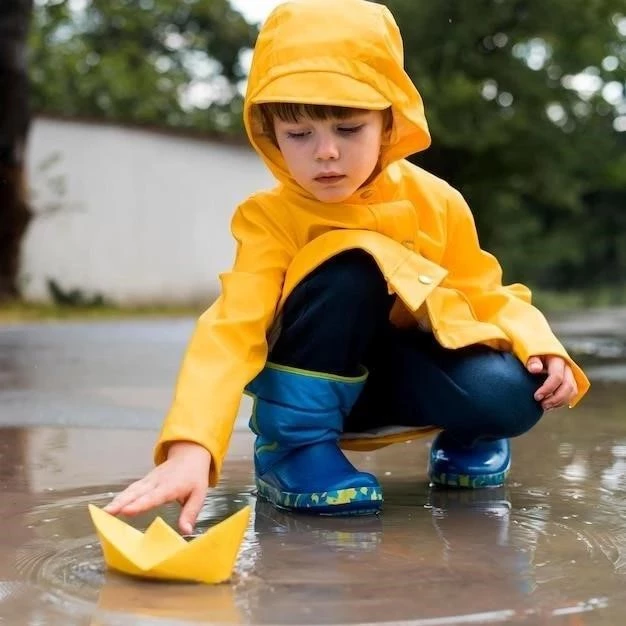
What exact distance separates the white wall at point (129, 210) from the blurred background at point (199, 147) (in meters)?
0.02

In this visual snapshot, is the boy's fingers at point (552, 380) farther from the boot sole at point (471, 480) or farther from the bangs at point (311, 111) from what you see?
the bangs at point (311, 111)

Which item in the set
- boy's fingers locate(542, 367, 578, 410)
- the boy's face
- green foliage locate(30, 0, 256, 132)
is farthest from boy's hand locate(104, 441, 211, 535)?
green foliage locate(30, 0, 256, 132)

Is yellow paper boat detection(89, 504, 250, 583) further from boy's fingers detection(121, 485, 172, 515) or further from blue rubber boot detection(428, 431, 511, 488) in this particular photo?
blue rubber boot detection(428, 431, 511, 488)

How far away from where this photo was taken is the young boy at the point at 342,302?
1957 millimetres

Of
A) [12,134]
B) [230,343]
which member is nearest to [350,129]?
[230,343]

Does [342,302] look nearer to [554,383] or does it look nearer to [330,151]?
[330,151]

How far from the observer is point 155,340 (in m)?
7.10

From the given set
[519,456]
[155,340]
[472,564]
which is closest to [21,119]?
[155,340]

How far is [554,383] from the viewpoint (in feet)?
6.68

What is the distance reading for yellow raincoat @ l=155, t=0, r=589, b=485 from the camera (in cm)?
189

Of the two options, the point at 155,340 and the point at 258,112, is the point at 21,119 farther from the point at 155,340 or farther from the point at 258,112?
the point at 258,112

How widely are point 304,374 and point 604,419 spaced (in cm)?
156

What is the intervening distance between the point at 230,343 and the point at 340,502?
0.32 m

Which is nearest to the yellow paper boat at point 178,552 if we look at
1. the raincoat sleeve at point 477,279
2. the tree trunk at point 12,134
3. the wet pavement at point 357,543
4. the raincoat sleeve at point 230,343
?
the wet pavement at point 357,543
